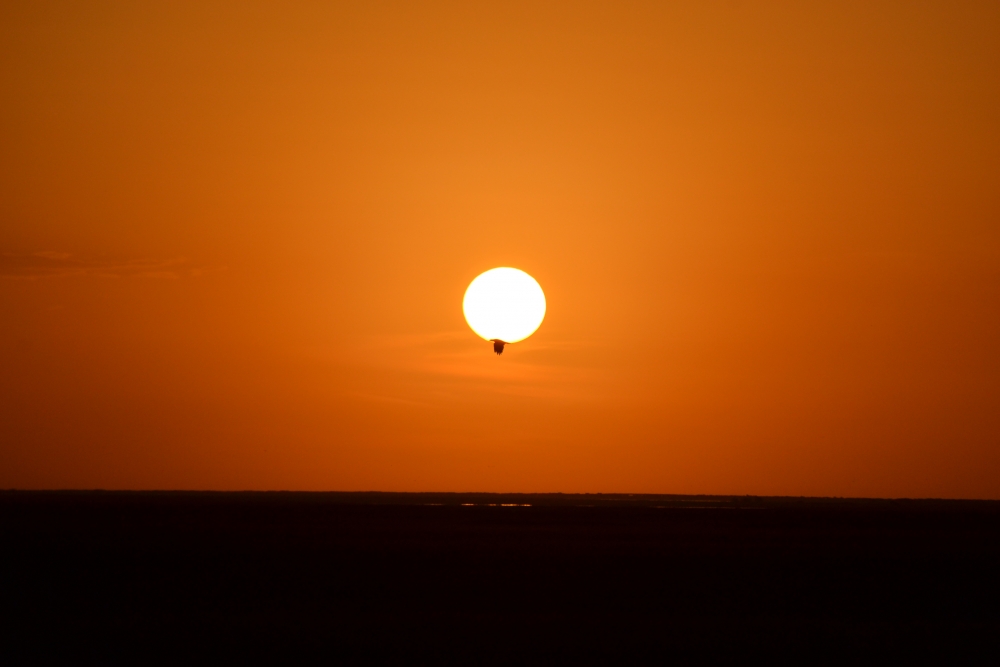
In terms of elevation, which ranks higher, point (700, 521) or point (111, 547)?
point (700, 521)

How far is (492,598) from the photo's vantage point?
1803 cm

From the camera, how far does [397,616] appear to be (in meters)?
16.3

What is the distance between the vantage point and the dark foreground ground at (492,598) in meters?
14.0

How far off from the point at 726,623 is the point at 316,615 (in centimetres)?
782

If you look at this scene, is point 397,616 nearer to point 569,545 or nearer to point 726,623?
point 726,623

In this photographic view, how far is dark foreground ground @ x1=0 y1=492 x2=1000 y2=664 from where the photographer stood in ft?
46.0

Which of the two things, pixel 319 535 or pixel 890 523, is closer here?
pixel 319 535

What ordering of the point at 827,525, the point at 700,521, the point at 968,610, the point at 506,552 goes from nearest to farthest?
the point at 968,610 < the point at 506,552 < the point at 827,525 < the point at 700,521

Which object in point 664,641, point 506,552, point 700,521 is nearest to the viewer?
point 664,641

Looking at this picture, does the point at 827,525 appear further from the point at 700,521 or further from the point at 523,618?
the point at 523,618

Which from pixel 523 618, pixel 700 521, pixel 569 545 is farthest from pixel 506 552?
pixel 700 521

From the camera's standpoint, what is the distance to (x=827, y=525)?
40.0 meters

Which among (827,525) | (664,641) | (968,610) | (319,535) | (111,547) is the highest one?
(827,525)

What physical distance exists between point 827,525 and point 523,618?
28476 mm
